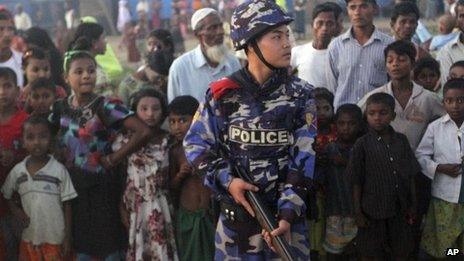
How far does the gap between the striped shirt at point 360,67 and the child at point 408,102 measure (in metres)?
0.37

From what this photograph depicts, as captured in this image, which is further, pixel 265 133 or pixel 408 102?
pixel 408 102

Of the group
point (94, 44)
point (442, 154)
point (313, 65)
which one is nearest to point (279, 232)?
point (442, 154)

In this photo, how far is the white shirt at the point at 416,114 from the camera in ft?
17.5

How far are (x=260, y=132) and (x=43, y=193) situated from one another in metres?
2.01

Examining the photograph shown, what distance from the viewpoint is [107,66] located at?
9141 mm

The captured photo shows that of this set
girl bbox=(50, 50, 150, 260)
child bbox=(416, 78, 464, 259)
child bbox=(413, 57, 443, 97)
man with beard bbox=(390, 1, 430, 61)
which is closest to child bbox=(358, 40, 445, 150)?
child bbox=(416, 78, 464, 259)

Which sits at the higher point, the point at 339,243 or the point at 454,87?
the point at 454,87

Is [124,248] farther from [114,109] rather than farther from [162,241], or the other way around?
[114,109]

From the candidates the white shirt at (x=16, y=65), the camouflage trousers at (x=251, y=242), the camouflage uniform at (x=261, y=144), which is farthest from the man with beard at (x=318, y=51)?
the camouflage trousers at (x=251, y=242)

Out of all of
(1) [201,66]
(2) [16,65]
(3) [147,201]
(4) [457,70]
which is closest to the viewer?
(3) [147,201]

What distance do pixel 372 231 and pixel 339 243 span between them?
26 cm

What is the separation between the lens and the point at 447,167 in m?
5.04

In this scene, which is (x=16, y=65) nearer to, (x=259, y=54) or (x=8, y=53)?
(x=8, y=53)

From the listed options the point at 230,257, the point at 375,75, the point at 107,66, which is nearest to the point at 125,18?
the point at 107,66
